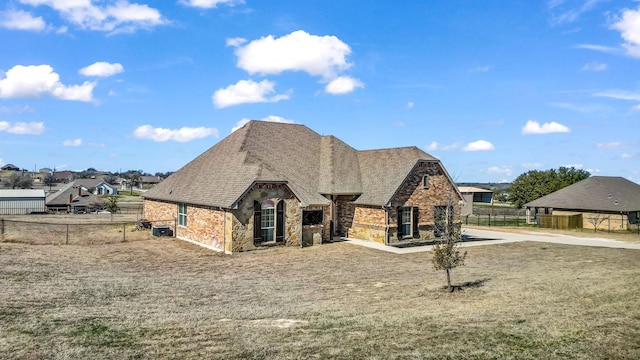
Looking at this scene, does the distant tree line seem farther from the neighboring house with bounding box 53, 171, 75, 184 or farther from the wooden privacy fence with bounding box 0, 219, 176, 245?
the neighboring house with bounding box 53, 171, 75, 184

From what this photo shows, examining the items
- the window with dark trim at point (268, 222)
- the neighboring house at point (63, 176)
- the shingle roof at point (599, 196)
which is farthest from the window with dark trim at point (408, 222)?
the neighboring house at point (63, 176)

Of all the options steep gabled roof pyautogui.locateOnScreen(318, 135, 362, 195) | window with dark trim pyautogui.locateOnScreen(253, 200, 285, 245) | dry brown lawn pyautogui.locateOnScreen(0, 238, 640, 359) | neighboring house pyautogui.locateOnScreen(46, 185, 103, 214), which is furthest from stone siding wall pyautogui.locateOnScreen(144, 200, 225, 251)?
neighboring house pyautogui.locateOnScreen(46, 185, 103, 214)

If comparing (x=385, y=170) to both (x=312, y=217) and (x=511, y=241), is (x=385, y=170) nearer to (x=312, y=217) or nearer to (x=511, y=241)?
(x=312, y=217)

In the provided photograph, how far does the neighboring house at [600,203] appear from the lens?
4394 centimetres

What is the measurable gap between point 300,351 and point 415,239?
2205 cm

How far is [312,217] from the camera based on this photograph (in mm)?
28438

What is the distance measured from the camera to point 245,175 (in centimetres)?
2664

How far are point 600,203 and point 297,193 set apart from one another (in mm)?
35209

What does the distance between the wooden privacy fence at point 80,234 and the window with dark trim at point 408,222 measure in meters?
15.7

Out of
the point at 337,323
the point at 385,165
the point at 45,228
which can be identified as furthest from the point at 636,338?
the point at 45,228

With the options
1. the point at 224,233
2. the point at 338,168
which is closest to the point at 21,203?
the point at 224,233

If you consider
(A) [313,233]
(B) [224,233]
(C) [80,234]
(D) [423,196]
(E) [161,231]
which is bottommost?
(C) [80,234]

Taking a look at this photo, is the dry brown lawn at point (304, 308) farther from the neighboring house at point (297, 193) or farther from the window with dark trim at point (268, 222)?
the neighboring house at point (297, 193)

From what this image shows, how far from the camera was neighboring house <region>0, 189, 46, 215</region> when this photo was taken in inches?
2194
